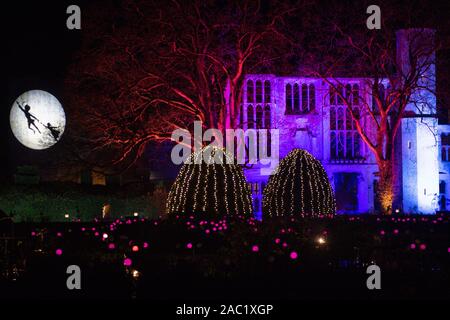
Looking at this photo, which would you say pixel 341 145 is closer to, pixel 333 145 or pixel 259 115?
pixel 333 145

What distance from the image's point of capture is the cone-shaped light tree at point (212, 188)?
20.0m

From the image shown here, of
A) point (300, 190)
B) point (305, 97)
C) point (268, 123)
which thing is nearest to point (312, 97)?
point (305, 97)

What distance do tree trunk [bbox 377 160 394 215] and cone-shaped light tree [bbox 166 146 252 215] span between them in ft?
24.5

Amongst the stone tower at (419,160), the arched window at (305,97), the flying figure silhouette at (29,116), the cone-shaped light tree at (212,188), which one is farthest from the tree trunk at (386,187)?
the flying figure silhouette at (29,116)

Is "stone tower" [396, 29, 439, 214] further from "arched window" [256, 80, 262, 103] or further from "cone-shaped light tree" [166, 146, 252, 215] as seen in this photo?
"cone-shaped light tree" [166, 146, 252, 215]

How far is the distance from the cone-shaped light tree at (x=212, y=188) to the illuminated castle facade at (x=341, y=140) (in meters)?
12.0

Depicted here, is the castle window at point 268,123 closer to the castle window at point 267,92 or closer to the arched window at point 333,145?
the castle window at point 267,92

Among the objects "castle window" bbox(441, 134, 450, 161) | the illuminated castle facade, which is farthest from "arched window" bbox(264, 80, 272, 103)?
"castle window" bbox(441, 134, 450, 161)

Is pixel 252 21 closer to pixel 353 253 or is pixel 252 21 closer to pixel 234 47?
pixel 234 47

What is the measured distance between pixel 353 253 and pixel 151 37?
13.1 meters

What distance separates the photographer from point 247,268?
10.6m

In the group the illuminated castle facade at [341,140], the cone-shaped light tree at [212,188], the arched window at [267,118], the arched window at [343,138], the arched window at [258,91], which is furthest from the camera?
the arched window at [343,138]

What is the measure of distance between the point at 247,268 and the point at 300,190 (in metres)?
11.0

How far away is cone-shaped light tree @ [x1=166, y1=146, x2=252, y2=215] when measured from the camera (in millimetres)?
20000
